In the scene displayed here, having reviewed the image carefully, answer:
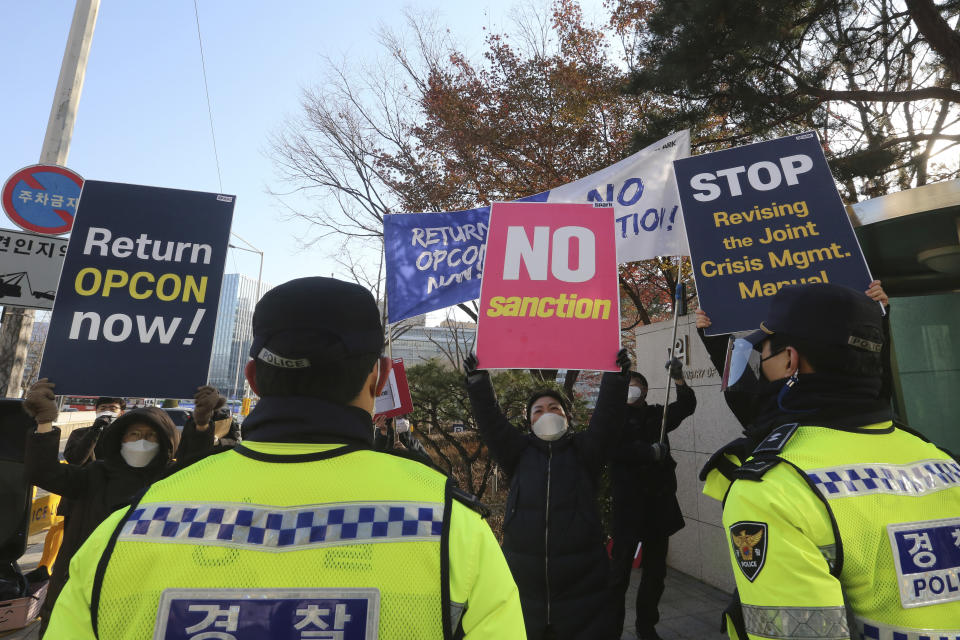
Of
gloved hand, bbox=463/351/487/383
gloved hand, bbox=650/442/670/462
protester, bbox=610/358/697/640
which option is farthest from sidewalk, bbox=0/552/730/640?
gloved hand, bbox=463/351/487/383

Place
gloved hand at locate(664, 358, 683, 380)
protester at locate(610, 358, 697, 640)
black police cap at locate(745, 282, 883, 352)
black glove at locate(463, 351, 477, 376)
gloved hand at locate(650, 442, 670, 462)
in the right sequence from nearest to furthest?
black police cap at locate(745, 282, 883, 352) < black glove at locate(463, 351, 477, 376) < gloved hand at locate(664, 358, 683, 380) < gloved hand at locate(650, 442, 670, 462) < protester at locate(610, 358, 697, 640)

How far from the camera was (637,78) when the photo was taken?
7.39 meters

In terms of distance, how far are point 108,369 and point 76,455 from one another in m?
1.22

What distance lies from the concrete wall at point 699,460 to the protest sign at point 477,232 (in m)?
1.88

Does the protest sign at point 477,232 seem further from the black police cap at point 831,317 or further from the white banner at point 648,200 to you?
the black police cap at point 831,317

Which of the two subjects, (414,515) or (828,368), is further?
(828,368)

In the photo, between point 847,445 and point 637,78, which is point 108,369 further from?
point 637,78

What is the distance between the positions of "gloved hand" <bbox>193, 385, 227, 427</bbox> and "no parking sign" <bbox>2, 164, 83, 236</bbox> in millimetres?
2588

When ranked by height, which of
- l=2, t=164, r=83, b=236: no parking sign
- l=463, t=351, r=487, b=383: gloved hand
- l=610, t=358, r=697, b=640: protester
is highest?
l=2, t=164, r=83, b=236: no parking sign

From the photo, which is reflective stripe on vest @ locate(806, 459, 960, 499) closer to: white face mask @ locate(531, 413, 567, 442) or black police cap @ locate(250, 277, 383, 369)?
black police cap @ locate(250, 277, 383, 369)

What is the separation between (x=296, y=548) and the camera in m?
1.06

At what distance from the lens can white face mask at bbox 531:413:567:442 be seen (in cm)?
361

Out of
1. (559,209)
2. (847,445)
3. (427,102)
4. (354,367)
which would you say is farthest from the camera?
(427,102)

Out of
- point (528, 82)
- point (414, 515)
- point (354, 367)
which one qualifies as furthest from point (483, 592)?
point (528, 82)
